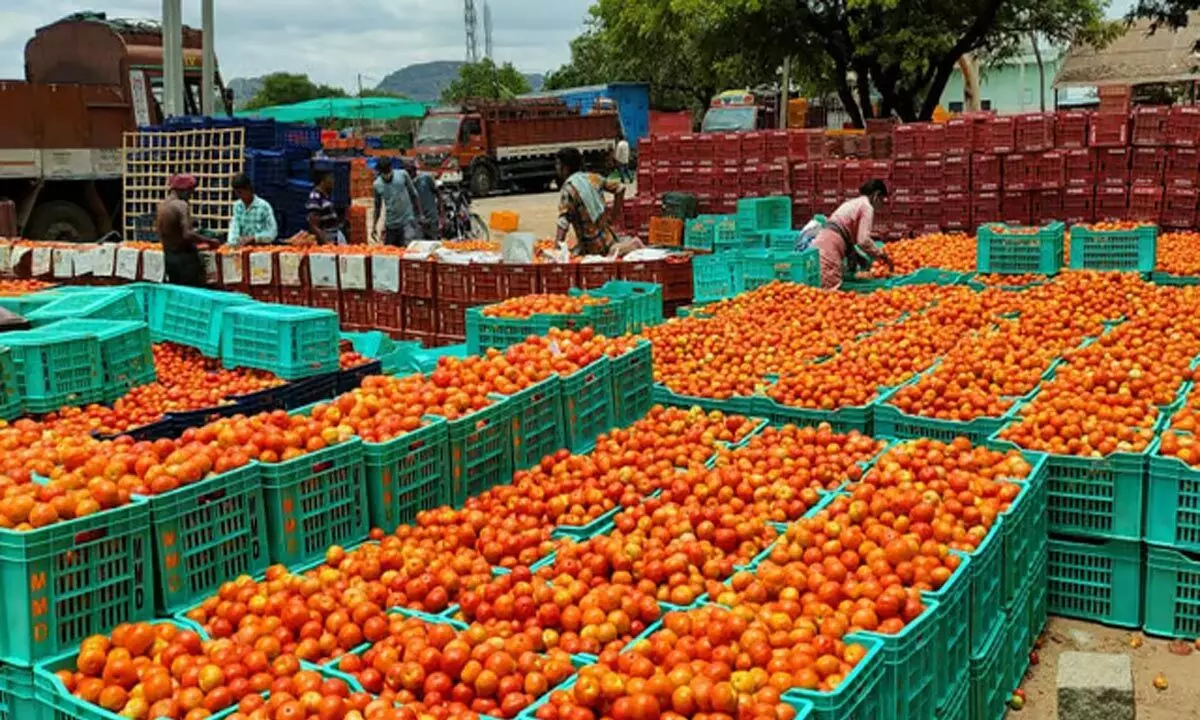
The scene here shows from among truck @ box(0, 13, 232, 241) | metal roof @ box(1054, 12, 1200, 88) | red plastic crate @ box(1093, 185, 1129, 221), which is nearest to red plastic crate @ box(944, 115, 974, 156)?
red plastic crate @ box(1093, 185, 1129, 221)

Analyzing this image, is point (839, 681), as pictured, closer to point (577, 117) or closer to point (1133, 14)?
point (1133, 14)

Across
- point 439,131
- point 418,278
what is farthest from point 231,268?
point 439,131

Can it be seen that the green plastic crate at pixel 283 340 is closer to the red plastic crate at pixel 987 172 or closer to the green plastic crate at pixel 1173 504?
the green plastic crate at pixel 1173 504

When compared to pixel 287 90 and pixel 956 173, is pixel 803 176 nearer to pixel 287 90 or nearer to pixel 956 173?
pixel 956 173

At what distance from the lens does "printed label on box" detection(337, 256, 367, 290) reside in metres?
12.2

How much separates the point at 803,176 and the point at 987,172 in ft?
9.43

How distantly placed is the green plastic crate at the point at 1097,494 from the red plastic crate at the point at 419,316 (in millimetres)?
7221

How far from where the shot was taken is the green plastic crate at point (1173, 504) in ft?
17.9

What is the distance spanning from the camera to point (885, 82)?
86.1 ft

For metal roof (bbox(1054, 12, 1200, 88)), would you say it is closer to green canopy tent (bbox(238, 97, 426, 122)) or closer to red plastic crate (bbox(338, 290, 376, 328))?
green canopy tent (bbox(238, 97, 426, 122))

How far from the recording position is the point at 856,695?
347 centimetres

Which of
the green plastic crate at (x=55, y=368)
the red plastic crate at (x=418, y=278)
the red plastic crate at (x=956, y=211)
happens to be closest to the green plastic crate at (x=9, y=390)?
the green plastic crate at (x=55, y=368)

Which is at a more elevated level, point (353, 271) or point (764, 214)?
point (764, 214)

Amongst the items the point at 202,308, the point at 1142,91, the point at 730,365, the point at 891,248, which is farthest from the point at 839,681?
the point at 1142,91
